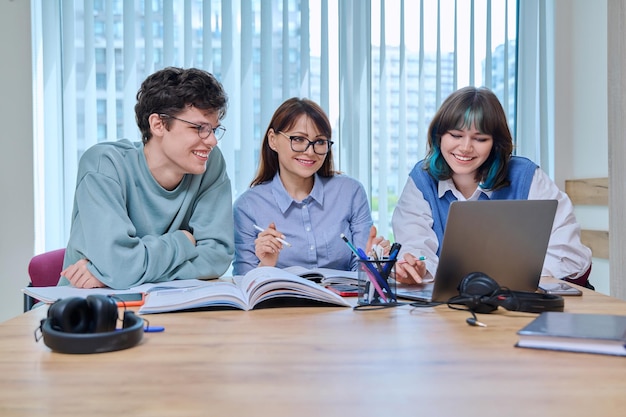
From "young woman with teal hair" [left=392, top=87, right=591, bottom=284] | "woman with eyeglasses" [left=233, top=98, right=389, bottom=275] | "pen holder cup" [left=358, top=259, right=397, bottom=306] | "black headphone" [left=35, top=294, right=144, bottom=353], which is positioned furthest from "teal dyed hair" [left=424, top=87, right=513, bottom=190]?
"black headphone" [left=35, top=294, right=144, bottom=353]

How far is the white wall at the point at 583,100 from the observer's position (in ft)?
10.1

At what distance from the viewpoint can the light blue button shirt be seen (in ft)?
7.32

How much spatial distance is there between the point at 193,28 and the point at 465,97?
1625 mm

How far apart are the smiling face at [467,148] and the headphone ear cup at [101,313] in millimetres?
1365

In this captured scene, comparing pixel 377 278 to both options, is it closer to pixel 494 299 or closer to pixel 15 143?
pixel 494 299

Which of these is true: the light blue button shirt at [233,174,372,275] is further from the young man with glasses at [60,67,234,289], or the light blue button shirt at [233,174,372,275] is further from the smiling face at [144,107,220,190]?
the smiling face at [144,107,220,190]

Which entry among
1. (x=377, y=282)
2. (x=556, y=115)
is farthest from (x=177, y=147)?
(x=556, y=115)

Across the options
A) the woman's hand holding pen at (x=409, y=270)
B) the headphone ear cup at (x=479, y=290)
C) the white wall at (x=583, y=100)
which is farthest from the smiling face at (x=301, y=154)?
the white wall at (x=583, y=100)

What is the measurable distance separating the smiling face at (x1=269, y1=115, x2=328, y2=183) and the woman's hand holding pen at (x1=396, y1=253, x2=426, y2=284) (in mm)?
744

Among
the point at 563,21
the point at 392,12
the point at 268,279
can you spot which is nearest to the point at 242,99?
the point at 392,12

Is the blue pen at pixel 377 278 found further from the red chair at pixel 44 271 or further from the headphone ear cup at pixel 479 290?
the red chair at pixel 44 271

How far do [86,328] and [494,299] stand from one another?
0.73m

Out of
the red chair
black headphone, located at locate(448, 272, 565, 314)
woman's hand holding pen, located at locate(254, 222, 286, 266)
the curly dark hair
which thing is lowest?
the red chair

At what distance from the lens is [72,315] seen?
37.1 inches
